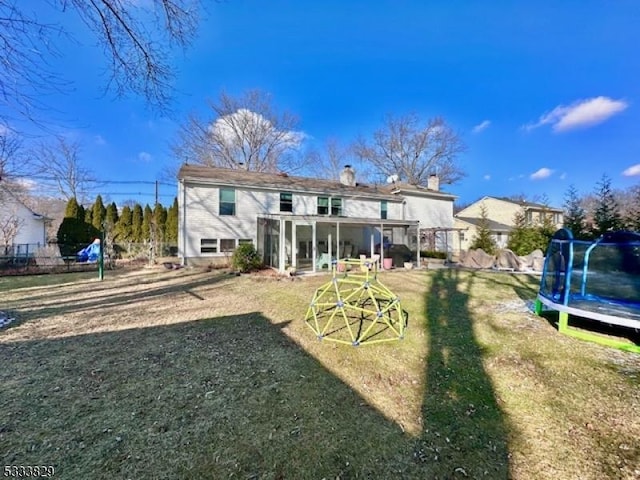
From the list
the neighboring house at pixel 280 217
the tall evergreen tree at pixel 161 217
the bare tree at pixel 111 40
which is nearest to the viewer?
the bare tree at pixel 111 40

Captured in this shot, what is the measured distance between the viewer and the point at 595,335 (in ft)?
17.2

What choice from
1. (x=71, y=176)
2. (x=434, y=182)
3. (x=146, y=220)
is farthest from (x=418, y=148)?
(x=71, y=176)

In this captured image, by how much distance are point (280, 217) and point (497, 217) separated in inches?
1222

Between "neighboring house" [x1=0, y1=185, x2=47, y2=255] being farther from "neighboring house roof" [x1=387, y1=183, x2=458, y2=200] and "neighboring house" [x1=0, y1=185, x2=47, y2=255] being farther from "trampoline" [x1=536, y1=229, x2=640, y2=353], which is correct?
"neighboring house roof" [x1=387, y1=183, x2=458, y2=200]

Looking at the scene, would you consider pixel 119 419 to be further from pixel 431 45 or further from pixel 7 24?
pixel 431 45

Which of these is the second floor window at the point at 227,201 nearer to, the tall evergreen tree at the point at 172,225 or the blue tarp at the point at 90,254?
the blue tarp at the point at 90,254

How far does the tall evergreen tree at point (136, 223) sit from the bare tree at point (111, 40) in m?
20.6

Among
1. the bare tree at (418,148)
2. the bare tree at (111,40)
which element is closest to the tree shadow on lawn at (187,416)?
the bare tree at (111,40)

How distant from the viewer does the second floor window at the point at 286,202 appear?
1675 cm

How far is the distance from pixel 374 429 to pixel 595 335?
206 inches

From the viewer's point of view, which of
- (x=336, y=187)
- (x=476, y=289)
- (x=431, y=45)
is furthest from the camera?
(x=336, y=187)

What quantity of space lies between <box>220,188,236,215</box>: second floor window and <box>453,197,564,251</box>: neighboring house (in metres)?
19.6

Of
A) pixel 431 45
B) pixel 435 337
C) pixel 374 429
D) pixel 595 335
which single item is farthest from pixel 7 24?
pixel 431 45

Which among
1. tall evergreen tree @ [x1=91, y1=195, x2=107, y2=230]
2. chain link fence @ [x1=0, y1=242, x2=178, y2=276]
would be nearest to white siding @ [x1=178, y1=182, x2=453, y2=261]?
chain link fence @ [x1=0, y1=242, x2=178, y2=276]
